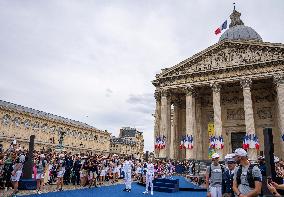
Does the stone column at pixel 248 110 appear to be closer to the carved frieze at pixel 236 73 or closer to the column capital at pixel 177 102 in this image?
the carved frieze at pixel 236 73

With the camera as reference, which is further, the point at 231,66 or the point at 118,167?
the point at 231,66

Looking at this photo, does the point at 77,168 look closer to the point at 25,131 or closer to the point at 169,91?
the point at 169,91

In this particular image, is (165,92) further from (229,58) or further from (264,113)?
(264,113)

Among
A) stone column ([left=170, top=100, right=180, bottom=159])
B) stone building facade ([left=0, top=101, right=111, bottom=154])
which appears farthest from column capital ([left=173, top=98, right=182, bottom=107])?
stone building facade ([left=0, top=101, right=111, bottom=154])

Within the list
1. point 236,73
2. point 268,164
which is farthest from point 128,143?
point 268,164

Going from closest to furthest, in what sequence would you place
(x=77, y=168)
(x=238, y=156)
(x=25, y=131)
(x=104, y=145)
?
1. (x=238, y=156)
2. (x=77, y=168)
3. (x=25, y=131)
4. (x=104, y=145)

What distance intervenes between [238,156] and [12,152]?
14.3 metres

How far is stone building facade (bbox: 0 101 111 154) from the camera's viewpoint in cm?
5256

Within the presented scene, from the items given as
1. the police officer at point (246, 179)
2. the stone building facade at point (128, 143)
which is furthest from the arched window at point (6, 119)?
the police officer at point (246, 179)

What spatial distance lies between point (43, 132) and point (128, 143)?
52.5m

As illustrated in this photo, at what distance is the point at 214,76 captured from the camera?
33344mm

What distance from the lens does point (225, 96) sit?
37344 millimetres

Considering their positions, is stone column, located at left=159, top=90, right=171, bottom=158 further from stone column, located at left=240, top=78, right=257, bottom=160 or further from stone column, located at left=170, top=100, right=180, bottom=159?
stone column, located at left=240, top=78, right=257, bottom=160

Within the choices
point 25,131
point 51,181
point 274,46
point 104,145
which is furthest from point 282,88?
point 104,145
